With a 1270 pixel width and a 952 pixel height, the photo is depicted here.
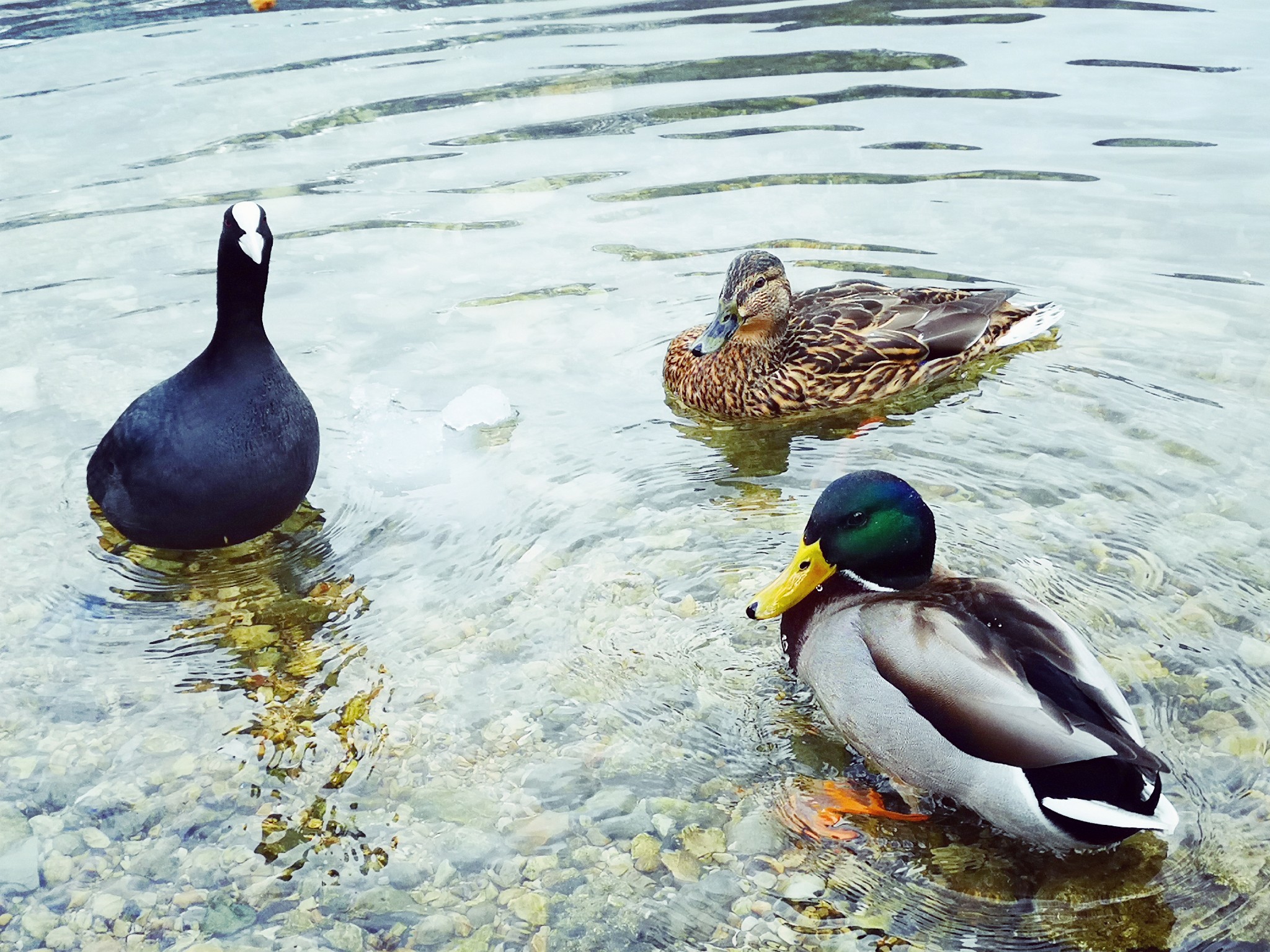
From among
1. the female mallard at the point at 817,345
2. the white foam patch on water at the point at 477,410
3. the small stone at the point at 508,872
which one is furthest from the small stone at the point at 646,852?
the female mallard at the point at 817,345

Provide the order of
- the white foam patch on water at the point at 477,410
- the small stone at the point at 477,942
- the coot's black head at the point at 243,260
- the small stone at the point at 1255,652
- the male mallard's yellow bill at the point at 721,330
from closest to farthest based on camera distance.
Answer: the small stone at the point at 477,942
the small stone at the point at 1255,652
the coot's black head at the point at 243,260
the white foam patch on water at the point at 477,410
the male mallard's yellow bill at the point at 721,330

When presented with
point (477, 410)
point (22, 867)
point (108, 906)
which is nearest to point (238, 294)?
point (477, 410)

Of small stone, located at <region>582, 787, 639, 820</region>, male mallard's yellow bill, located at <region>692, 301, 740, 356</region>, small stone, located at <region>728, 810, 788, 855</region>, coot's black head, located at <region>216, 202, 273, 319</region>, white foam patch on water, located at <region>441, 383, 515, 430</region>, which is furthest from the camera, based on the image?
male mallard's yellow bill, located at <region>692, 301, 740, 356</region>

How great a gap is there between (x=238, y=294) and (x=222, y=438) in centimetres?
50

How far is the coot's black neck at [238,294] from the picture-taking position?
4.26 meters

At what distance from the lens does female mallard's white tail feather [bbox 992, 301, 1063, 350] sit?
231 inches

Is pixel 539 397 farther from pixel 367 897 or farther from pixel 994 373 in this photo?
pixel 367 897

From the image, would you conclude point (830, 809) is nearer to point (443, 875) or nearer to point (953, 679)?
point (953, 679)

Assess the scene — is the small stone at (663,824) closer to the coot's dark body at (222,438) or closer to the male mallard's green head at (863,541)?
the male mallard's green head at (863,541)

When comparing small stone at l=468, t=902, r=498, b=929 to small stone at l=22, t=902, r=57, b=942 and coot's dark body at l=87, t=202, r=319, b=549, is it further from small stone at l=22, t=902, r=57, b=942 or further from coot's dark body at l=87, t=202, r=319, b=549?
coot's dark body at l=87, t=202, r=319, b=549

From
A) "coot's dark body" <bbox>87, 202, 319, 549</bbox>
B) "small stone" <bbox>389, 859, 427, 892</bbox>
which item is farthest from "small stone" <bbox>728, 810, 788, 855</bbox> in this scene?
"coot's dark body" <bbox>87, 202, 319, 549</bbox>

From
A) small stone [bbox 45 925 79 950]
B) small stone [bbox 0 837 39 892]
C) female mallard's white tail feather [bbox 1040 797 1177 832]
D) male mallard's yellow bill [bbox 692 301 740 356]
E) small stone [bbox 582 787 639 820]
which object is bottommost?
small stone [bbox 582 787 639 820]

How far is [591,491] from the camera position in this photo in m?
4.98

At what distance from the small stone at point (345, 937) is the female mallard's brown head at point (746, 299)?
3241 millimetres
